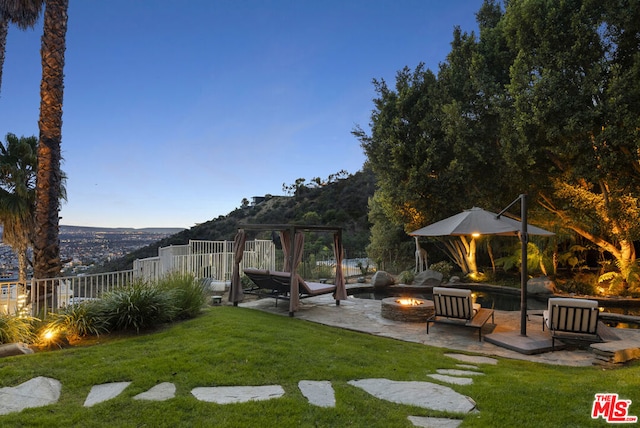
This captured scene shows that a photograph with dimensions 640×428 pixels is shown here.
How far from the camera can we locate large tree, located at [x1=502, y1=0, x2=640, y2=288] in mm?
10281

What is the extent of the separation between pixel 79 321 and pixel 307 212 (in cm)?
2696

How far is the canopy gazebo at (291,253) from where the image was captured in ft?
27.6

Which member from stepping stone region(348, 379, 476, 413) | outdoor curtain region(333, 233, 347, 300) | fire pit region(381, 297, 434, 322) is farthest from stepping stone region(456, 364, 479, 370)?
Answer: outdoor curtain region(333, 233, 347, 300)

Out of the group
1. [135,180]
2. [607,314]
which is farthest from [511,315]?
[135,180]

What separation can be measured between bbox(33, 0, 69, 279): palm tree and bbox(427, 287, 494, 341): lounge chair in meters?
7.04

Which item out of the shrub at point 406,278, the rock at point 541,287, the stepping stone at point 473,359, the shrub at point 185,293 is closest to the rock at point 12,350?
the shrub at point 185,293

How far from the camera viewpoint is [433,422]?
113 inches

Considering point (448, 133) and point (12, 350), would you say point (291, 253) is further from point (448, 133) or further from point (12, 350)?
point (448, 133)

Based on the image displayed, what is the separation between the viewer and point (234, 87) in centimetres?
1653

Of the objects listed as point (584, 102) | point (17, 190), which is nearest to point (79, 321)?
point (17, 190)

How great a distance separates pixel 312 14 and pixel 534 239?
11.9m

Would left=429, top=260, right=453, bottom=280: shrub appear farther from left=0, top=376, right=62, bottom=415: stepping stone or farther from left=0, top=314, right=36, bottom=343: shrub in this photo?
left=0, top=376, right=62, bottom=415: stepping stone

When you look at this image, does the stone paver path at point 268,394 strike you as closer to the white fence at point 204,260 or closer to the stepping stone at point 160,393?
the stepping stone at point 160,393

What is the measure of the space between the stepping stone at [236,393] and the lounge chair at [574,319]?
16.3 feet
